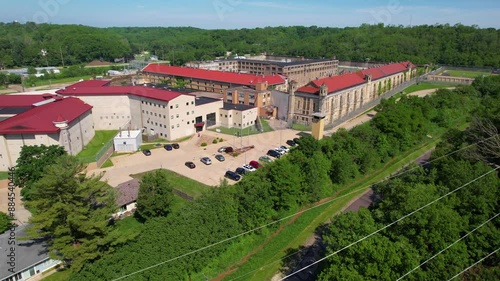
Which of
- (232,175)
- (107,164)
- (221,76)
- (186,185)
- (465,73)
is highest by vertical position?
(221,76)

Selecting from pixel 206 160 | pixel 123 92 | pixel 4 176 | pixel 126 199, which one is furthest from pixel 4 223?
pixel 123 92

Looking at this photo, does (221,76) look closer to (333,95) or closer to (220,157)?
(333,95)

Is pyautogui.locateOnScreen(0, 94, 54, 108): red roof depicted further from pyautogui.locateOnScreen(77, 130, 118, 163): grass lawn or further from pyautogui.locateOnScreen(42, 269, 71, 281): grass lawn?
pyautogui.locateOnScreen(42, 269, 71, 281): grass lawn

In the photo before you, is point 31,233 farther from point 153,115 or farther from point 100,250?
point 153,115

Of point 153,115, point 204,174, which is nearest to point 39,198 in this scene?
point 204,174

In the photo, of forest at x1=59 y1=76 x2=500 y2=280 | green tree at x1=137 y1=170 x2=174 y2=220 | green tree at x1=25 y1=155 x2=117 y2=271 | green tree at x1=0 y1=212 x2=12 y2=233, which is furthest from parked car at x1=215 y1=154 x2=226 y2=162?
green tree at x1=0 y1=212 x2=12 y2=233

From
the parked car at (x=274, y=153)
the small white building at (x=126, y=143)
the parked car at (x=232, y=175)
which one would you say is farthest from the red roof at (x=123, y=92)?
the parked car at (x=232, y=175)

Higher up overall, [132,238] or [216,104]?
[216,104]
